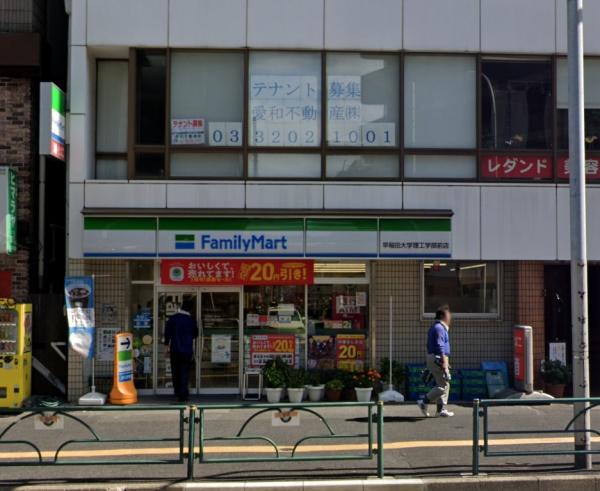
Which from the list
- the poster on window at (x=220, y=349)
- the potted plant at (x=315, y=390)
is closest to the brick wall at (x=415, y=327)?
the potted plant at (x=315, y=390)

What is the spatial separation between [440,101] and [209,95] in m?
4.16

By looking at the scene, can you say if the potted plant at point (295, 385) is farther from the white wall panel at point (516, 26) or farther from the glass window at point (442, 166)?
the white wall panel at point (516, 26)

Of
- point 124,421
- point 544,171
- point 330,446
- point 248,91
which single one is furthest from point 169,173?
point 544,171

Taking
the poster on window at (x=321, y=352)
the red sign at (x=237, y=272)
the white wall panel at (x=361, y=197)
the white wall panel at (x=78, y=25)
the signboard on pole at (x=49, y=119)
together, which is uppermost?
the white wall panel at (x=78, y=25)

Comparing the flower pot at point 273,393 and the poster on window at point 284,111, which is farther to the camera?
the poster on window at point 284,111

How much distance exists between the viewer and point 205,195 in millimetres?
12266

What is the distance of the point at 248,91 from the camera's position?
1251 cm

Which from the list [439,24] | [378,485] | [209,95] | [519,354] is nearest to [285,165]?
[209,95]

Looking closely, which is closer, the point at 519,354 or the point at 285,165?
the point at 519,354

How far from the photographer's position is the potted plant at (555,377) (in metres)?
12.5

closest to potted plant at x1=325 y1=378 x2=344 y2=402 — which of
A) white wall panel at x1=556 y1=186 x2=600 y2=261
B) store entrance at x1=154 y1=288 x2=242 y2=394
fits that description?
store entrance at x1=154 y1=288 x2=242 y2=394

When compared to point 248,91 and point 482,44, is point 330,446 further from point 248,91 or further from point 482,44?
point 482,44

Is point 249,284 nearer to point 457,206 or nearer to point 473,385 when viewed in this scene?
point 457,206

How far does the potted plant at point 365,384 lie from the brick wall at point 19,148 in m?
6.06
